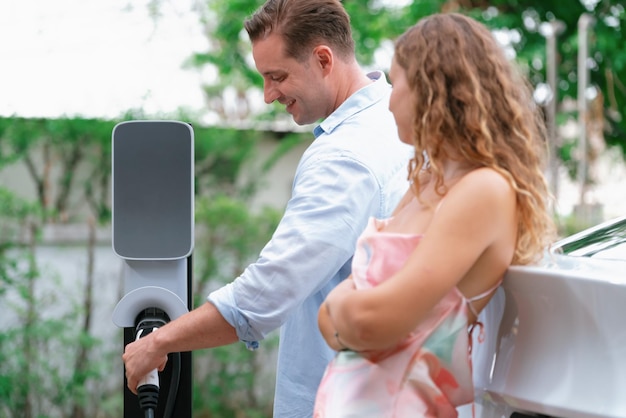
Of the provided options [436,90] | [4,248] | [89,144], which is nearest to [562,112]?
[89,144]

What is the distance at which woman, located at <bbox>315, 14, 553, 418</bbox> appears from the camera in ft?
5.06

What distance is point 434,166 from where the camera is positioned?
1652mm

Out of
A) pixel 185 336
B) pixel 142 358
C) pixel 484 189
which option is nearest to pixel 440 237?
pixel 484 189

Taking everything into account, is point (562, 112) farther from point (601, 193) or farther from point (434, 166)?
point (434, 166)

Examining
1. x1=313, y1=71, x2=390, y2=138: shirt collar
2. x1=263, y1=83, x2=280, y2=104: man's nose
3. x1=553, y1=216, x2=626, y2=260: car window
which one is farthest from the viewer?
x1=263, y1=83, x2=280, y2=104: man's nose

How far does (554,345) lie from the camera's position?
1.62 meters

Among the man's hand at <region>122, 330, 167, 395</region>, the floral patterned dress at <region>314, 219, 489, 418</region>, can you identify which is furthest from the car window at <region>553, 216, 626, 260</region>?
the man's hand at <region>122, 330, 167, 395</region>

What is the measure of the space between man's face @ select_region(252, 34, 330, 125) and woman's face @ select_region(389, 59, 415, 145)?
85cm

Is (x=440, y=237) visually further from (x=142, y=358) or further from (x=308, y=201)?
(x=142, y=358)

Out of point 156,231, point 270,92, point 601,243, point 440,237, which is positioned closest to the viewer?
point 440,237

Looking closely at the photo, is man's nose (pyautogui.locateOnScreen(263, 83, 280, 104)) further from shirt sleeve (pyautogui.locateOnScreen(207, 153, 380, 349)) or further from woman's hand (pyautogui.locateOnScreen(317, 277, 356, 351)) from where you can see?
woman's hand (pyautogui.locateOnScreen(317, 277, 356, 351))

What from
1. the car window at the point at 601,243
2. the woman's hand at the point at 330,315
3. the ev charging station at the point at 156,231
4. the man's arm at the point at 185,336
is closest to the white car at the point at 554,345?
the car window at the point at 601,243

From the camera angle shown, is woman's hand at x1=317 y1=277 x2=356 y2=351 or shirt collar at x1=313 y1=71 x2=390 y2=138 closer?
woman's hand at x1=317 y1=277 x2=356 y2=351

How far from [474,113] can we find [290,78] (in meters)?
1.00
